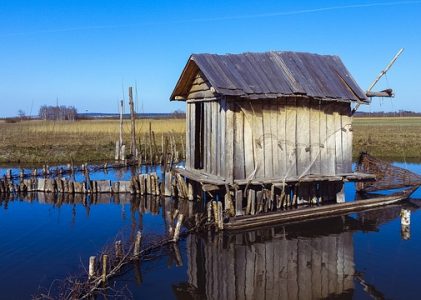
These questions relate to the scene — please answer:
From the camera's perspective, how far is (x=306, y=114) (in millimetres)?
15719

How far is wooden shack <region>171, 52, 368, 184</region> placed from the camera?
1444 cm

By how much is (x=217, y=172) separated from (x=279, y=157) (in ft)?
7.29

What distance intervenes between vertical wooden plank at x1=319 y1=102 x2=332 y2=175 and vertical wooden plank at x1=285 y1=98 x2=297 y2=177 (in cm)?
111

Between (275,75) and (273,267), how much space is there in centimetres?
711

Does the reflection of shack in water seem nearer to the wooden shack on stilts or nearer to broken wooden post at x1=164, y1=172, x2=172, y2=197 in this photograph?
the wooden shack on stilts

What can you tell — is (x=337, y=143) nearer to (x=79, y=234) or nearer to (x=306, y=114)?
(x=306, y=114)

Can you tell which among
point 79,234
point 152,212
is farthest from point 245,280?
point 152,212

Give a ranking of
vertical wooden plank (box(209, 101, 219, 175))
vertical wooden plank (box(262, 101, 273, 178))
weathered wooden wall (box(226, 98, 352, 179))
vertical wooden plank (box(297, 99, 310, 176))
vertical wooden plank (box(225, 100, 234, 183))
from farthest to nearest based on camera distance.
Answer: vertical wooden plank (box(297, 99, 310, 176))
vertical wooden plank (box(209, 101, 219, 175))
vertical wooden plank (box(262, 101, 273, 178))
weathered wooden wall (box(226, 98, 352, 179))
vertical wooden plank (box(225, 100, 234, 183))

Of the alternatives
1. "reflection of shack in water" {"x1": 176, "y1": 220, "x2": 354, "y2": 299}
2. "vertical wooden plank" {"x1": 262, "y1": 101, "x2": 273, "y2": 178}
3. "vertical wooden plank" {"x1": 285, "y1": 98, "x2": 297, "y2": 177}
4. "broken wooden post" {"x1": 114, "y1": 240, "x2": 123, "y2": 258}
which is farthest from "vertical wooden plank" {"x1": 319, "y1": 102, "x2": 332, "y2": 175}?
"broken wooden post" {"x1": 114, "y1": 240, "x2": 123, "y2": 258}

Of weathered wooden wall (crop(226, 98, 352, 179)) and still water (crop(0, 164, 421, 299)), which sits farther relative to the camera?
weathered wooden wall (crop(226, 98, 352, 179))

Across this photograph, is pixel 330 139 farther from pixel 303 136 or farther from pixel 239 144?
pixel 239 144

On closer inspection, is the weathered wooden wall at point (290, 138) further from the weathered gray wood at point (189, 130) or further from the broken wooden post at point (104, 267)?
the broken wooden post at point (104, 267)

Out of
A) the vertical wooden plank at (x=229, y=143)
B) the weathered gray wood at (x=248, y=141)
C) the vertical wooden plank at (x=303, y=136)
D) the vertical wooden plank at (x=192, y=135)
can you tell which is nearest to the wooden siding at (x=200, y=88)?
the vertical wooden plank at (x=192, y=135)

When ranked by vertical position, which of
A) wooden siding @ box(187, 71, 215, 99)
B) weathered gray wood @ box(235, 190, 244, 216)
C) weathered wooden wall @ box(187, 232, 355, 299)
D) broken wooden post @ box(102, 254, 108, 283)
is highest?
wooden siding @ box(187, 71, 215, 99)
